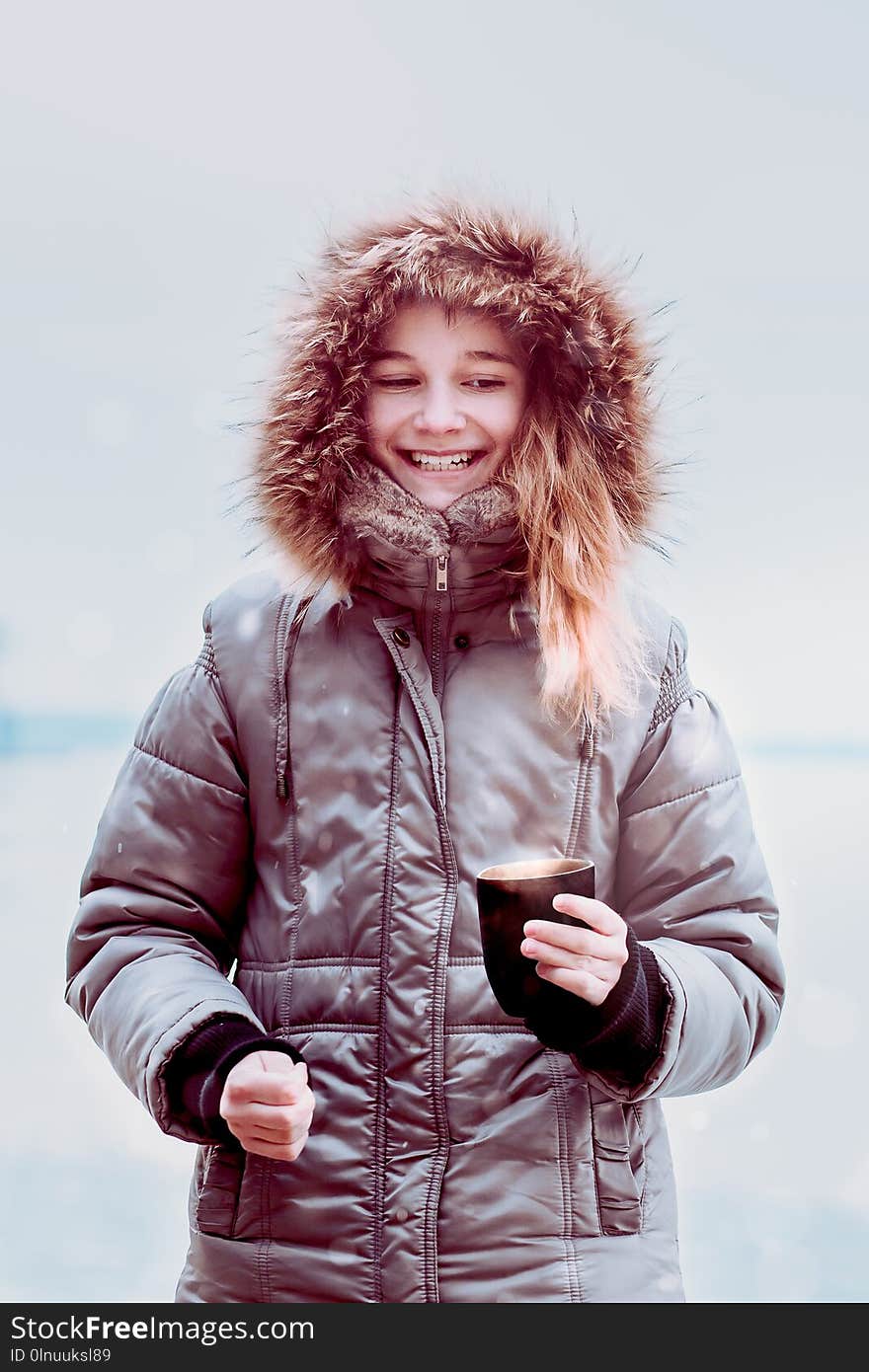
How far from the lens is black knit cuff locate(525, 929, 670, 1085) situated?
0.91 meters

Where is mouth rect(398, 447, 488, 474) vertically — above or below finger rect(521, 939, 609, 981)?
above

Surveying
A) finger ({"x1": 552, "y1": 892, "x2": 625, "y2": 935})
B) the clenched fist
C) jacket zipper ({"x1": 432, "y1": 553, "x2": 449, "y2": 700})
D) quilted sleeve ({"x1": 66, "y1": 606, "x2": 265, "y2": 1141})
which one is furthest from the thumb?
jacket zipper ({"x1": 432, "y1": 553, "x2": 449, "y2": 700})

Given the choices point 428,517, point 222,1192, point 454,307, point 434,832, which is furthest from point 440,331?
point 222,1192

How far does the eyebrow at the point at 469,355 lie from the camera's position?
111cm

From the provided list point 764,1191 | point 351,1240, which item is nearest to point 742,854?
point 351,1240

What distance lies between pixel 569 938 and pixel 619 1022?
96 mm

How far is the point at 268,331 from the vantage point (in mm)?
1159

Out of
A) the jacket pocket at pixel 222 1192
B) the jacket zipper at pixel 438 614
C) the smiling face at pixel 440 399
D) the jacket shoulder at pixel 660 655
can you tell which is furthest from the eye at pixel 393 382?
the jacket pocket at pixel 222 1192

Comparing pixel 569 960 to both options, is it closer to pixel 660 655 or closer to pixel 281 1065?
pixel 281 1065

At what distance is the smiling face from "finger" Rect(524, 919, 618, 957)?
0.41 metres

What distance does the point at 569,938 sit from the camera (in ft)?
2.88

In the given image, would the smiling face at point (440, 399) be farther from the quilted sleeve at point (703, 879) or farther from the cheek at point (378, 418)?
the quilted sleeve at point (703, 879)

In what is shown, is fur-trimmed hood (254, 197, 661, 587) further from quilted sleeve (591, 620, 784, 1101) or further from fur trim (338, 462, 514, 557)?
quilted sleeve (591, 620, 784, 1101)

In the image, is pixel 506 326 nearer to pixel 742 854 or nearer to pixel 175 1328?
pixel 742 854
